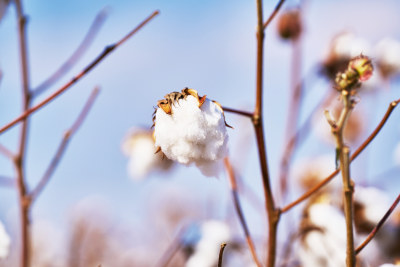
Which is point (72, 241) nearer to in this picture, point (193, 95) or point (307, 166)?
point (307, 166)

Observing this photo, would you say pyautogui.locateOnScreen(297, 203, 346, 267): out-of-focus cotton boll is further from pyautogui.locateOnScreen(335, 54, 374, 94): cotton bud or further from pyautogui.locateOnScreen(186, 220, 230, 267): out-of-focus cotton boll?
pyautogui.locateOnScreen(335, 54, 374, 94): cotton bud

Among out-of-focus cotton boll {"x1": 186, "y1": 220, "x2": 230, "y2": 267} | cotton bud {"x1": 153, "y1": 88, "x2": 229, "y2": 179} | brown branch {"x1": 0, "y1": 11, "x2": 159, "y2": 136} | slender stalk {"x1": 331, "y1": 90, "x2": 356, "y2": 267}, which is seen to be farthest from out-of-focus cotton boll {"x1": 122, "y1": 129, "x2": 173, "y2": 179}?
slender stalk {"x1": 331, "y1": 90, "x2": 356, "y2": 267}

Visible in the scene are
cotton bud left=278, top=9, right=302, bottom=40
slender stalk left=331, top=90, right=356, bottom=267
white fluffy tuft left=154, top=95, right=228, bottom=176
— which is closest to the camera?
slender stalk left=331, top=90, right=356, bottom=267

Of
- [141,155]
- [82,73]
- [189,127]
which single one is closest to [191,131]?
[189,127]

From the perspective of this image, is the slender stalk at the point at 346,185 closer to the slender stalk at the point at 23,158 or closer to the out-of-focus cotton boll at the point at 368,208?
the out-of-focus cotton boll at the point at 368,208

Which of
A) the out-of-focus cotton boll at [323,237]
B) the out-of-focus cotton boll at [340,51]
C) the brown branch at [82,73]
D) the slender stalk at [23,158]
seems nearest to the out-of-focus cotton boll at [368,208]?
the out-of-focus cotton boll at [323,237]

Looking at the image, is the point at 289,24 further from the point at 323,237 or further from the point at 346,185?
the point at 346,185
